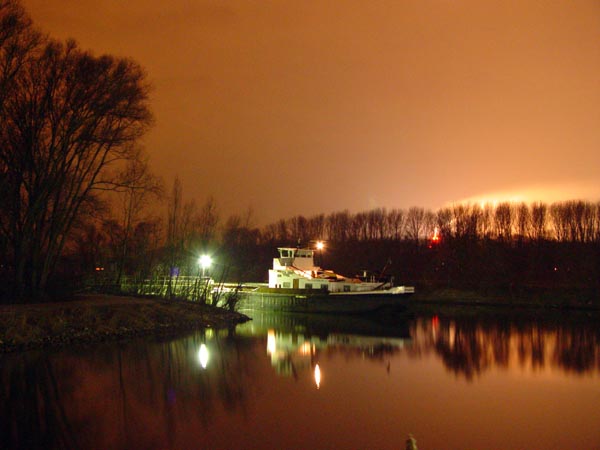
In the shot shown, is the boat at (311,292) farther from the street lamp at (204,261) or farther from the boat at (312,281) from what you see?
the street lamp at (204,261)

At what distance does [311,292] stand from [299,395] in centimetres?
2343

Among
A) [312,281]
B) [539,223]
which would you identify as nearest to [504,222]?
[539,223]

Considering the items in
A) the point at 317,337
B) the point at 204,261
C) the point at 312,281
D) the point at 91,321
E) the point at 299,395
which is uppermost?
the point at 204,261

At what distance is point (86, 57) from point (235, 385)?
14769 mm

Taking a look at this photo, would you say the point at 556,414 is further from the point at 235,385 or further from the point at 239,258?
the point at 239,258

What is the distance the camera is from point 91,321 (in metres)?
22.6

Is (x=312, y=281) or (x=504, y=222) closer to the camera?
(x=312, y=281)

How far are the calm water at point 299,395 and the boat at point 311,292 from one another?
1124 centimetres

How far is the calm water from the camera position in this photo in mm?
11211

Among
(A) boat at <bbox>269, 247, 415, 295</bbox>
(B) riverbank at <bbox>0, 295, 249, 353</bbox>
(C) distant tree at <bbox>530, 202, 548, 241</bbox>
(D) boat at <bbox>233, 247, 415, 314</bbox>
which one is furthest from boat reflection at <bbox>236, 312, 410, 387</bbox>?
(C) distant tree at <bbox>530, 202, 548, 241</bbox>

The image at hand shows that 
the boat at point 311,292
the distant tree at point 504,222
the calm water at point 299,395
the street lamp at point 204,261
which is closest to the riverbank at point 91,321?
the calm water at point 299,395

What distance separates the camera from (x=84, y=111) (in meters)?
23.2

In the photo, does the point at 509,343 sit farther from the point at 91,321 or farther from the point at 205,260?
the point at 91,321

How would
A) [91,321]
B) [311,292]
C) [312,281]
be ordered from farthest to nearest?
[312,281], [311,292], [91,321]
